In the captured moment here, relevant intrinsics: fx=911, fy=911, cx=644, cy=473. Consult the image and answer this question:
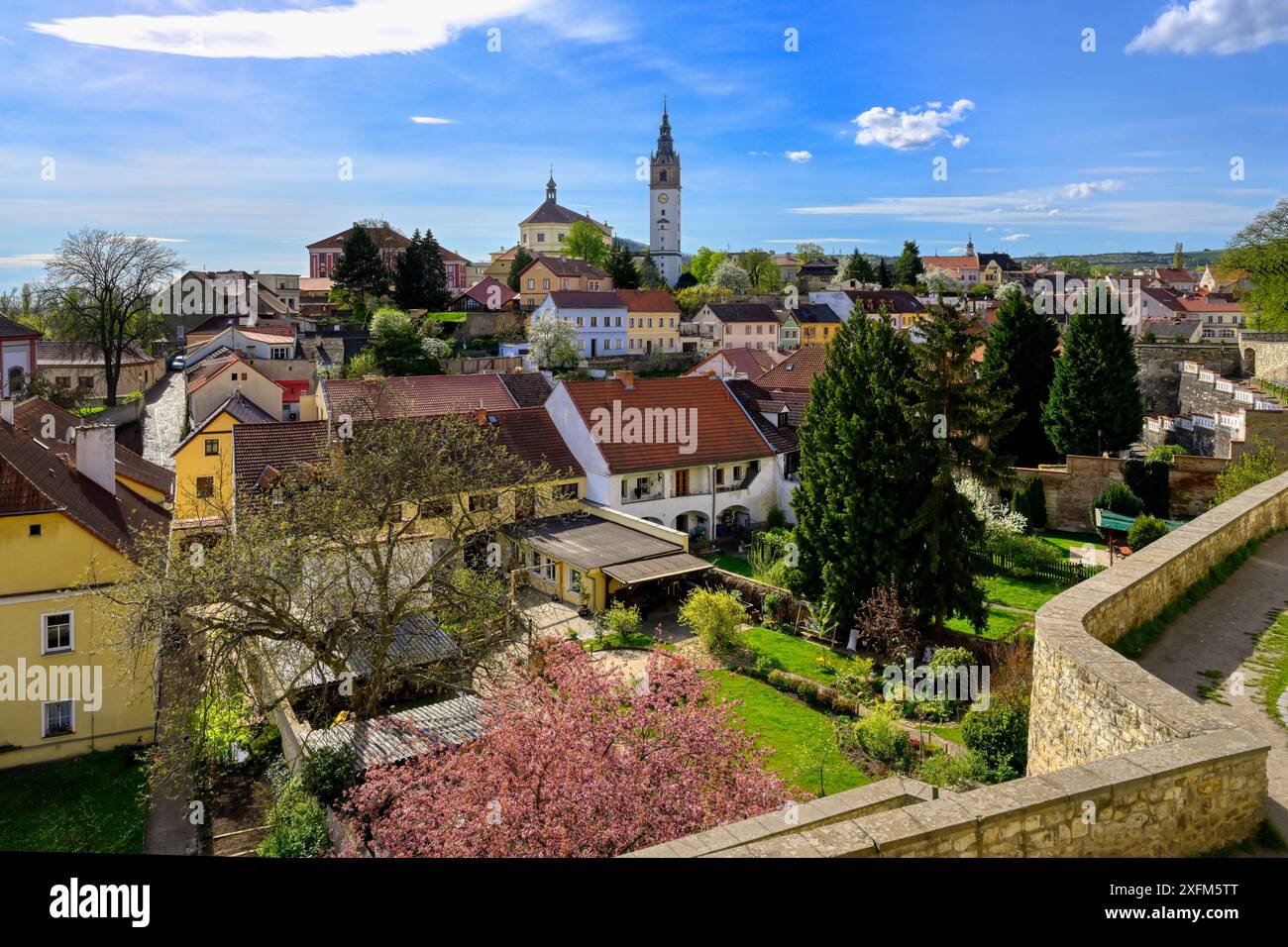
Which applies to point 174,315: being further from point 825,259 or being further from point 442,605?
point 825,259

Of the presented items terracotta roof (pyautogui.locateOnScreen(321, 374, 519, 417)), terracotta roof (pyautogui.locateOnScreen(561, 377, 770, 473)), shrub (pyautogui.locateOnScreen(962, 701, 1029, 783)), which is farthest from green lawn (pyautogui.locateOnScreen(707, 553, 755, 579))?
shrub (pyautogui.locateOnScreen(962, 701, 1029, 783))

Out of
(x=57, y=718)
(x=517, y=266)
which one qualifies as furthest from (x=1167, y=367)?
(x=517, y=266)

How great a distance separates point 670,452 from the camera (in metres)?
30.8

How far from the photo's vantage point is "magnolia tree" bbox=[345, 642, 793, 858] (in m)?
8.99

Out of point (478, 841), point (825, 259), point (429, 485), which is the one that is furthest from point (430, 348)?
point (825, 259)

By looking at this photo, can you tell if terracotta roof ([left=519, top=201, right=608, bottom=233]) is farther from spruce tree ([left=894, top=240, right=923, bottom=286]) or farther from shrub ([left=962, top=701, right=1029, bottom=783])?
shrub ([left=962, top=701, right=1029, bottom=783])

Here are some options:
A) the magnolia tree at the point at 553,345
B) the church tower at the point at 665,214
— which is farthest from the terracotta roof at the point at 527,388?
the church tower at the point at 665,214

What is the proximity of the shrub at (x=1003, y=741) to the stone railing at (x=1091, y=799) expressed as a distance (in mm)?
4549

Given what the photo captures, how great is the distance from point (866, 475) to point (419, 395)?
73.9 feet

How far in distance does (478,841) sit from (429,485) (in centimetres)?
987

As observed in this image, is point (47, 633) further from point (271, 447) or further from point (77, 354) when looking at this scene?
point (77, 354)

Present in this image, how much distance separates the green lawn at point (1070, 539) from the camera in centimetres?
2943

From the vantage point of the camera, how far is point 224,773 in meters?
17.4

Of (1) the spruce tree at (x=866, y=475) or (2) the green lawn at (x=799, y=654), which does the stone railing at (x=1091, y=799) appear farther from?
(1) the spruce tree at (x=866, y=475)
